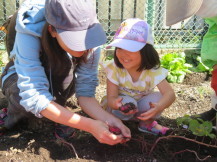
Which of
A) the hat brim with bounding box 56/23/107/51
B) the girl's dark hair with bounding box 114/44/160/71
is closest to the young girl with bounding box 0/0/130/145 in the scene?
the hat brim with bounding box 56/23/107/51

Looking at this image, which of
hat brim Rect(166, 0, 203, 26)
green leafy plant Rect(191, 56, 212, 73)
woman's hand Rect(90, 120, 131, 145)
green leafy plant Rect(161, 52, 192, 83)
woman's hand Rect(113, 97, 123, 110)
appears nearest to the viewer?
hat brim Rect(166, 0, 203, 26)

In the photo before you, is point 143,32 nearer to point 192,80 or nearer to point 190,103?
point 190,103

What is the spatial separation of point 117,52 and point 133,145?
2.03 ft

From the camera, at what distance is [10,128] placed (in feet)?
7.91

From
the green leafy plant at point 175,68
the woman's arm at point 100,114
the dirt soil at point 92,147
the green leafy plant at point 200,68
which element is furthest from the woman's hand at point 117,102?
the green leafy plant at point 200,68

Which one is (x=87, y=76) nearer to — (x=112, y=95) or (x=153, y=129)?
(x=112, y=95)

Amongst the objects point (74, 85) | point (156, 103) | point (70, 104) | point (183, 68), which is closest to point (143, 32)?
point (156, 103)

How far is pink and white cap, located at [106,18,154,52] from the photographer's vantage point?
2.09 metres

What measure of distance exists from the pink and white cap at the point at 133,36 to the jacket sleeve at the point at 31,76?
0.47 metres

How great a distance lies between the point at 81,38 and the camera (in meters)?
1.74

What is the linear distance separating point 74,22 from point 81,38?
9 centimetres

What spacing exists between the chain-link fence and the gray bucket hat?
2.36 metres

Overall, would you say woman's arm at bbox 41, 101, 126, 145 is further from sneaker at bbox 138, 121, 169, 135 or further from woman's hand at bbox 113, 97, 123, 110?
sneaker at bbox 138, 121, 169, 135

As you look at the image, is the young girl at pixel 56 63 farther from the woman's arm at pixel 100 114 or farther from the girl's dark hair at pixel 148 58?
the girl's dark hair at pixel 148 58
